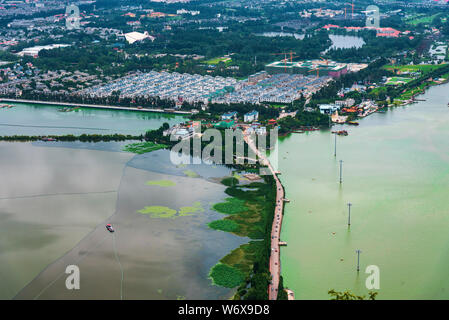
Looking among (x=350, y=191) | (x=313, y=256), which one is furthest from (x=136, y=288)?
(x=350, y=191)

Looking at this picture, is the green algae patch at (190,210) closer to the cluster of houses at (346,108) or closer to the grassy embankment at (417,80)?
the cluster of houses at (346,108)

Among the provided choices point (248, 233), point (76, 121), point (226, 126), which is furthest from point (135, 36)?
point (248, 233)

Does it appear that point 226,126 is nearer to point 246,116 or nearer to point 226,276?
point 246,116

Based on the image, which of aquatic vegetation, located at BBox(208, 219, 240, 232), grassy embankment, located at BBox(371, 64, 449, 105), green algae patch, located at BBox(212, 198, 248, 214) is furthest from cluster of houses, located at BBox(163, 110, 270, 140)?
aquatic vegetation, located at BBox(208, 219, 240, 232)

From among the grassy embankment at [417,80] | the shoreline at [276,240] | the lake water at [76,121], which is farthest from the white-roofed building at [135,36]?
the shoreline at [276,240]

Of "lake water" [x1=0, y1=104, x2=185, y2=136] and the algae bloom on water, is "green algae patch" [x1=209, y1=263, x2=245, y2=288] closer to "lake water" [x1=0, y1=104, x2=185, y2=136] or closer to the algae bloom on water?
the algae bloom on water

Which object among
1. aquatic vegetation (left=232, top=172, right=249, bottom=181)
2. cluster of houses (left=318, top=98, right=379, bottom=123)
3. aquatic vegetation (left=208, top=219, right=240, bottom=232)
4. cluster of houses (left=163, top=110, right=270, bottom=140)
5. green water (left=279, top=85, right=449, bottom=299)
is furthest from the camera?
cluster of houses (left=318, top=98, right=379, bottom=123)

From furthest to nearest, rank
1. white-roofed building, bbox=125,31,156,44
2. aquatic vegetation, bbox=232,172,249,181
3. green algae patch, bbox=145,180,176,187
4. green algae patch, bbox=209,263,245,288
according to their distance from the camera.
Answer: white-roofed building, bbox=125,31,156,44 → aquatic vegetation, bbox=232,172,249,181 → green algae patch, bbox=145,180,176,187 → green algae patch, bbox=209,263,245,288
